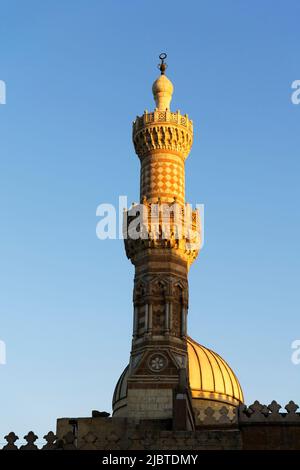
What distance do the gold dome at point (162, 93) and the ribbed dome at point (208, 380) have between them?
405 inches

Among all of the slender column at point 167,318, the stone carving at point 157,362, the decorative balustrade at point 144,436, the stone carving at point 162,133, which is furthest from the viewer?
the stone carving at point 162,133

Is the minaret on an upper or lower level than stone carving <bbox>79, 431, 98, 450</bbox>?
upper

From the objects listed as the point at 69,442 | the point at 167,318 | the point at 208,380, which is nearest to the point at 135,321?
the point at 167,318

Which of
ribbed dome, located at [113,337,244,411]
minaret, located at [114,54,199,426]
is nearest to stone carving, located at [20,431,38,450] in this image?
minaret, located at [114,54,199,426]

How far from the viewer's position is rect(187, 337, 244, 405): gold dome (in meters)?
41.4

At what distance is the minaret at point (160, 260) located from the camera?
36.0m

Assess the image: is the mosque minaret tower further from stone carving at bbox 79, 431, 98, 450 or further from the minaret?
stone carving at bbox 79, 431, 98, 450

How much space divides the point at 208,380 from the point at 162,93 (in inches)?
480

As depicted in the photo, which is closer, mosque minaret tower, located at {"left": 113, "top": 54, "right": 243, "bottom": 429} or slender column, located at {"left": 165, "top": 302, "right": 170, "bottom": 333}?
mosque minaret tower, located at {"left": 113, "top": 54, "right": 243, "bottom": 429}

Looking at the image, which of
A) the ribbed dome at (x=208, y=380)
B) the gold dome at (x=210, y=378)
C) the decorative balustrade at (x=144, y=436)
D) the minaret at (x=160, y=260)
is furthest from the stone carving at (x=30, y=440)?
the gold dome at (x=210, y=378)

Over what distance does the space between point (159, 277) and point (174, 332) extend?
7.29ft

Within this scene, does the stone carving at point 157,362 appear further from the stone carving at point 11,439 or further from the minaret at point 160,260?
the stone carving at point 11,439
